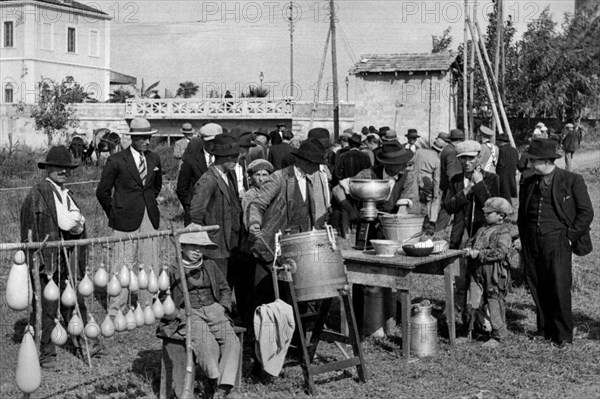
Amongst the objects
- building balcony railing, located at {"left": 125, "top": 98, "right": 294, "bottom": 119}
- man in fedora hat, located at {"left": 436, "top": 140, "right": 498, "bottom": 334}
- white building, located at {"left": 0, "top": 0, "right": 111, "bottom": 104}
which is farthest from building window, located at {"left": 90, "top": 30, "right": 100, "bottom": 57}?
man in fedora hat, located at {"left": 436, "top": 140, "right": 498, "bottom": 334}

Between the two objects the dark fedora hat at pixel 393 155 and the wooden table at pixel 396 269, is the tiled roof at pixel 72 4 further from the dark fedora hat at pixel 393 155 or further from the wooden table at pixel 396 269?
the wooden table at pixel 396 269

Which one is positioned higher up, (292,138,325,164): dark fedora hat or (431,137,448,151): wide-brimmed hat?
(431,137,448,151): wide-brimmed hat

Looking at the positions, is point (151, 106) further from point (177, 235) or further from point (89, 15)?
point (177, 235)

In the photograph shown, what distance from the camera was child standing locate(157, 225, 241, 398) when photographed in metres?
5.87

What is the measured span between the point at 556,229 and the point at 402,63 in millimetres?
23511

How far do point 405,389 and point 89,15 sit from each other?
176ft

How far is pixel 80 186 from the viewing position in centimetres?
1684

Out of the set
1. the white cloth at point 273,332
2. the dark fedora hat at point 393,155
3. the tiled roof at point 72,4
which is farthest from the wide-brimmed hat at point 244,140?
the tiled roof at point 72,4

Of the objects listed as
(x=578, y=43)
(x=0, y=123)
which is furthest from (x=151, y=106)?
(x=578, y=43)

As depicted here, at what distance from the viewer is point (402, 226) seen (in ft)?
24.5

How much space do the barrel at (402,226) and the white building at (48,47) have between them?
150 ft

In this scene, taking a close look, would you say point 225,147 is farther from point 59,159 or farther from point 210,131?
point 210,131

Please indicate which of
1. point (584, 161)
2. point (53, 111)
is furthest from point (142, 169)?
point (53, 111)

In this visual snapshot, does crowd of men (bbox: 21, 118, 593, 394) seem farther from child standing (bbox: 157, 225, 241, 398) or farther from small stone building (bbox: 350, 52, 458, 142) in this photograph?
small stone building (bbox: 350, 52, 458, 142)
